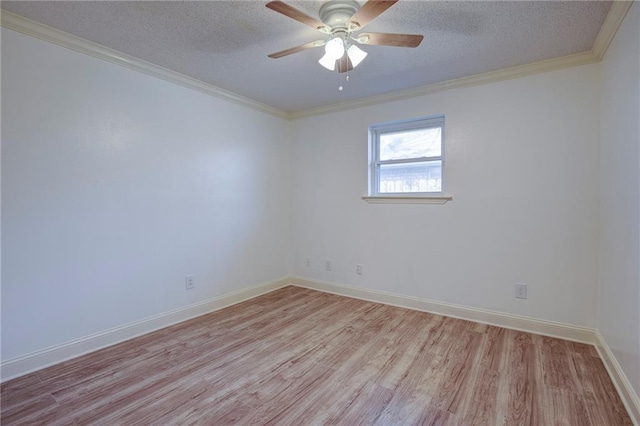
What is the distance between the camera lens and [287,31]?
215 centimetres

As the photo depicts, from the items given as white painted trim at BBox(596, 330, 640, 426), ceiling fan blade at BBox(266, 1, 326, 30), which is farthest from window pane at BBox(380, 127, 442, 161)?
white painted trim at BBox(596, 330, 640, 426)

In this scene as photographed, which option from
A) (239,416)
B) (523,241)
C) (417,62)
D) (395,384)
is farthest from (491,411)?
(417,62)

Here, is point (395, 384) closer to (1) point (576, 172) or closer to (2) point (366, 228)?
(2) point (366, 228)

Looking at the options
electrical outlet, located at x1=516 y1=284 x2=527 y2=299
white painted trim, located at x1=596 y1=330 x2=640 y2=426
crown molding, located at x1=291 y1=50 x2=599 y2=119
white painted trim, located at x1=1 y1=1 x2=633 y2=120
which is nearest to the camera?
white painted trim, located at x1=596 y1=330 x2=640 y2=426

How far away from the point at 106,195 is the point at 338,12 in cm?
218

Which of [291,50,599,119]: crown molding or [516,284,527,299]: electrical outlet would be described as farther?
[516,284,527,299]: electrical outlet

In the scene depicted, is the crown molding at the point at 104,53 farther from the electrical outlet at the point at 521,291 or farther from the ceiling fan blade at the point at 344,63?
the electrical outlet at the point at 521,291

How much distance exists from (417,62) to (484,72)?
711 millimetres

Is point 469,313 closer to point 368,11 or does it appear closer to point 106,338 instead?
point 368,11

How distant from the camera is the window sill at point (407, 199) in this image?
124 inches

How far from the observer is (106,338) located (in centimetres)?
246

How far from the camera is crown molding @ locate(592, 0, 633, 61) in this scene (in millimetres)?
1801

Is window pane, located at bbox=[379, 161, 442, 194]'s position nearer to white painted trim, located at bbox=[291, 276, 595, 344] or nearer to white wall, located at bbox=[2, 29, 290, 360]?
white painted trim, located at bbox=[291, 276, 595, 344]

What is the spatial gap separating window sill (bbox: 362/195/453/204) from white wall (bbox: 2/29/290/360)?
1521mm
